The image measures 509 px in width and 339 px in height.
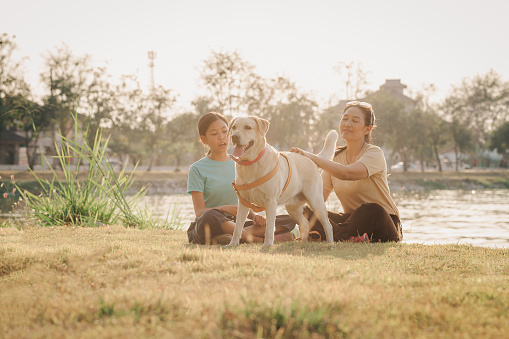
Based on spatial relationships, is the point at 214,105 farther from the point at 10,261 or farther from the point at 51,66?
the point at 10,261

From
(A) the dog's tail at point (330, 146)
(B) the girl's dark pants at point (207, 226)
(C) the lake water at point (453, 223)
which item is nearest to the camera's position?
(B) the girl's dark pants at point (207, 226)

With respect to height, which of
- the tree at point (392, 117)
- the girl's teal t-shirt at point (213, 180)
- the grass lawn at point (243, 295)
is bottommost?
the grass lawn at point (243, 295)

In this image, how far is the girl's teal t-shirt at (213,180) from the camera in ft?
19.3

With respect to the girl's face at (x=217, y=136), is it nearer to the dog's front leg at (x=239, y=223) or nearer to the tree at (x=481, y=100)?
the dog's front leg at (x=239, y=223)

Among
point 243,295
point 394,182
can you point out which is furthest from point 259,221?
point 394,182

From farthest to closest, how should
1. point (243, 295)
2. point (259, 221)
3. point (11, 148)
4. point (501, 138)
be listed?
point (501, 138) < point (11, 148) < point (259, 221) < point (243, 295)

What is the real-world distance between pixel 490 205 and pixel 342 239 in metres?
16.7

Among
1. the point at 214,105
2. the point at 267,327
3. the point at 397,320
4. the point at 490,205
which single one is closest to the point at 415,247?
the point at 397,320

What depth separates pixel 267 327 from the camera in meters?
2.39

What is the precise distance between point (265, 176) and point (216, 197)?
1.45m

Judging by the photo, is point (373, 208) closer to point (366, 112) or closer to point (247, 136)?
point (366, 112)

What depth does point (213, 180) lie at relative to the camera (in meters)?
6.00

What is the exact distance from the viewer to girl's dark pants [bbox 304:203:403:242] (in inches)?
222

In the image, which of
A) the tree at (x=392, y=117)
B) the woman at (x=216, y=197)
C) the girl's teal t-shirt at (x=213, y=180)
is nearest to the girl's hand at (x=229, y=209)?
the woman at (x=216, y=197)
